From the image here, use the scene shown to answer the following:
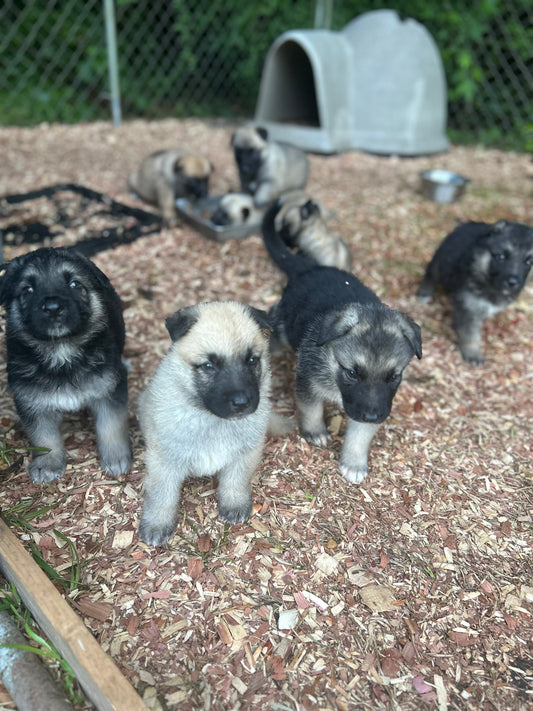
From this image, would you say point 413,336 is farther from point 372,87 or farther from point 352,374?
point 372,87

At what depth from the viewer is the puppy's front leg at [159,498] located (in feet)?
9.66

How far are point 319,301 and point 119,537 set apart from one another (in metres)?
1.94

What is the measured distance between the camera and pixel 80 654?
234 centimetres

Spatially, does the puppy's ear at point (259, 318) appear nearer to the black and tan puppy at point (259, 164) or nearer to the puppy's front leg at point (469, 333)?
the puppy's front leg at point (469, 333)

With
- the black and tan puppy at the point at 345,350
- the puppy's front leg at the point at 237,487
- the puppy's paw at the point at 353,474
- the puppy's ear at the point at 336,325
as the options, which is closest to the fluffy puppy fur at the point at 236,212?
the black and tan puppy at the point at 345,350

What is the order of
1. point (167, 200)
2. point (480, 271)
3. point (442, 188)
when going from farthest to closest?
point (442, 188)
point (167, 200)
point (480, 271)

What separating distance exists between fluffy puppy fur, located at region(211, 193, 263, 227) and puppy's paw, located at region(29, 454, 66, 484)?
12.9 ft

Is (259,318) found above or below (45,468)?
above

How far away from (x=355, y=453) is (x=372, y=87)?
8.14 m

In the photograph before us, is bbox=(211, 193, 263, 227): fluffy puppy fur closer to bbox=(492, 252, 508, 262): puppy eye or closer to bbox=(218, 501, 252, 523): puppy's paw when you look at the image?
bbox=(492, 252, 508, 262): puppy eye

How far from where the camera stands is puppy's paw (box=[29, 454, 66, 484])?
338cm

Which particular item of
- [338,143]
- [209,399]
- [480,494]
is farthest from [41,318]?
[338,143]

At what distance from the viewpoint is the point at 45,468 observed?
3.38 m

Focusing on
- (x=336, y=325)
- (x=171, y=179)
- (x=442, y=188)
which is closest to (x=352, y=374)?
(x=336, y=325)
